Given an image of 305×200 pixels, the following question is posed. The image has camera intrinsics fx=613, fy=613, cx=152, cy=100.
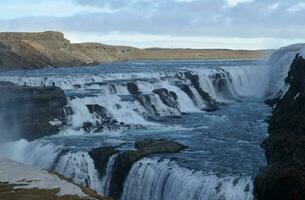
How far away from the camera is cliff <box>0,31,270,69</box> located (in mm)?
80938

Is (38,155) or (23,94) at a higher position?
(23,94)

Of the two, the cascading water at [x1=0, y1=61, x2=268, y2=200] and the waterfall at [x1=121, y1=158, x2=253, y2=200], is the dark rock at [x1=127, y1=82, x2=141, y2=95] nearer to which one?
the cascading water at [x1=0, y1=61, x2=268, y2=200]

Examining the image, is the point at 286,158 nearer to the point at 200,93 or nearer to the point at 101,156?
the point at 101,156

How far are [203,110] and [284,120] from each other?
13730mm

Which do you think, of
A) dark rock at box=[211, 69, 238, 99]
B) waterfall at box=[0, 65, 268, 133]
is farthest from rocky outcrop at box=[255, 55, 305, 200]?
dark rock at box=[211, 69, 238, 99]

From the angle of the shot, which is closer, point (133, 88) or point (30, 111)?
point (30, 111)

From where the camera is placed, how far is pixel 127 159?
20.1 m

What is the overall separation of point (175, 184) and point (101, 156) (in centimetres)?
430

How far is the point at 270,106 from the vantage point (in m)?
37.3

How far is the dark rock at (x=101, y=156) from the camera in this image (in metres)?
20.9

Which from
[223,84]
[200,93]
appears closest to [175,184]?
[200,93]

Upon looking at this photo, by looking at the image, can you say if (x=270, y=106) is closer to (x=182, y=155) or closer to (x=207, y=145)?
(x=207, y=145)

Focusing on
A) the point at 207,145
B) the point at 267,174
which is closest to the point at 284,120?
the point at 207,145

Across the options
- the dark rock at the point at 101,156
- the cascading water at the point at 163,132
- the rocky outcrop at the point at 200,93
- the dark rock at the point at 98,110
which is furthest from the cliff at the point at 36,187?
the rocky outcrop at the point at 200,93
